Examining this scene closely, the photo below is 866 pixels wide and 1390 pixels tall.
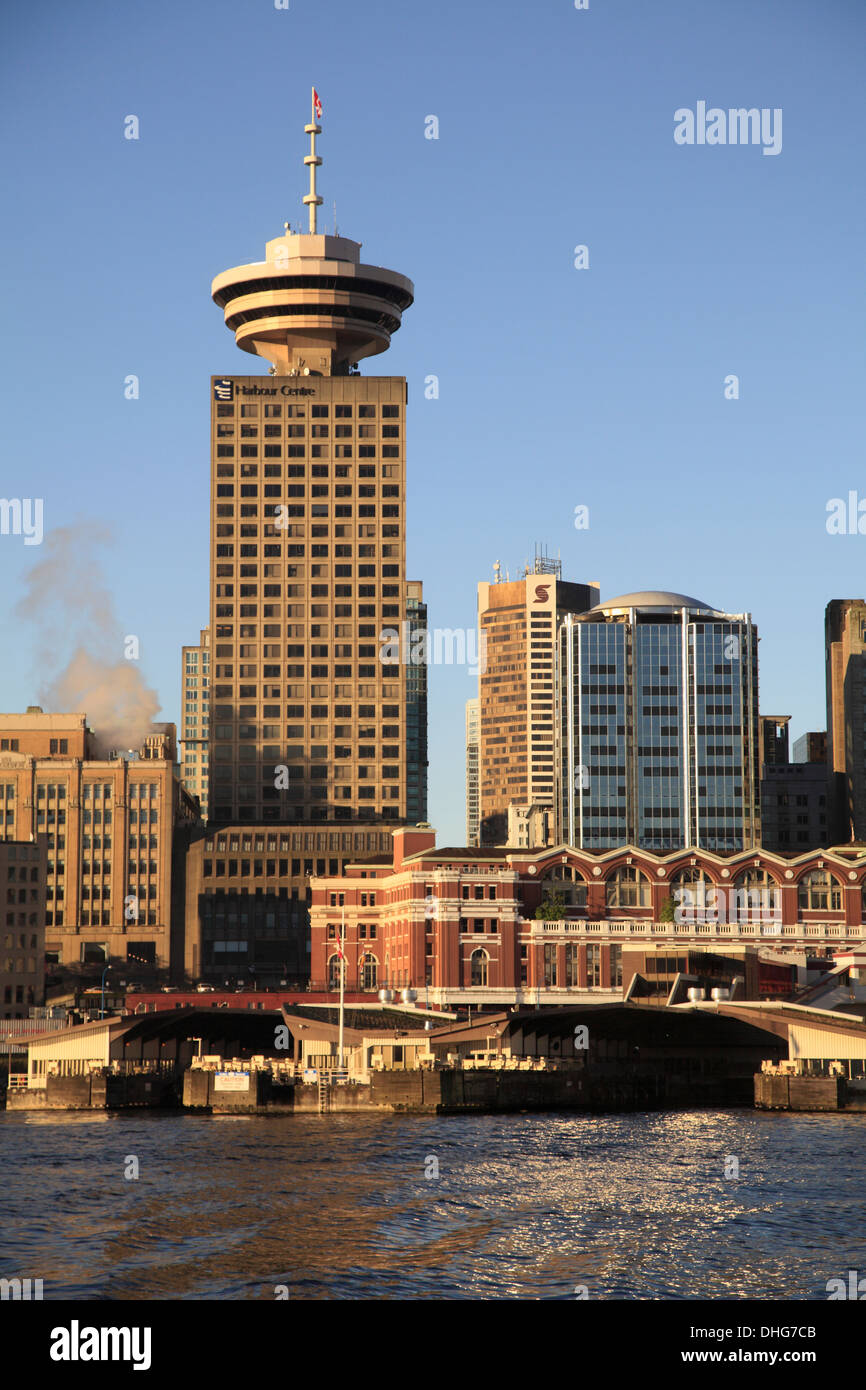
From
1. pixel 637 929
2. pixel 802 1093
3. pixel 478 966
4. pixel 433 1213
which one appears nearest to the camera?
pixel 433 1213

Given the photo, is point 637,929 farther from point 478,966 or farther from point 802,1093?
point 802,1093

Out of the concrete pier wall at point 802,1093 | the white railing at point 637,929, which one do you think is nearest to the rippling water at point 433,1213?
the concrete pier wall at point 802,1093

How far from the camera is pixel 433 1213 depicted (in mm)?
75438

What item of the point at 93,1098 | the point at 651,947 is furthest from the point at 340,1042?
the point at 651,947

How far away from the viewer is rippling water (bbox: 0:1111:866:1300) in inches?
2376

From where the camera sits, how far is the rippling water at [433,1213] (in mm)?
60344

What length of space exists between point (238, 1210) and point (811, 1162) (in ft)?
114

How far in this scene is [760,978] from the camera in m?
190

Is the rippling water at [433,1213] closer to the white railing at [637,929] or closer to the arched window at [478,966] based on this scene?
the arched window at [478,966]

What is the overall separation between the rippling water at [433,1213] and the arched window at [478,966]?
7649 cm

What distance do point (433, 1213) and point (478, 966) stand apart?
392 ft

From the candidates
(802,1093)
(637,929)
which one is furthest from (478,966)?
(802,1093)

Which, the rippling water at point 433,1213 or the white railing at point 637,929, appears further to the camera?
the white railing at point 637,929

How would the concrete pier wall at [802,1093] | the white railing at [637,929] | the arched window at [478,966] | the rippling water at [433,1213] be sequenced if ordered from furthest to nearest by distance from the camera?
the white railing at [637,929] → the arched window at [478,966] → the concrete pier wall at [802,1093] → the rippling water at [433,1213]
